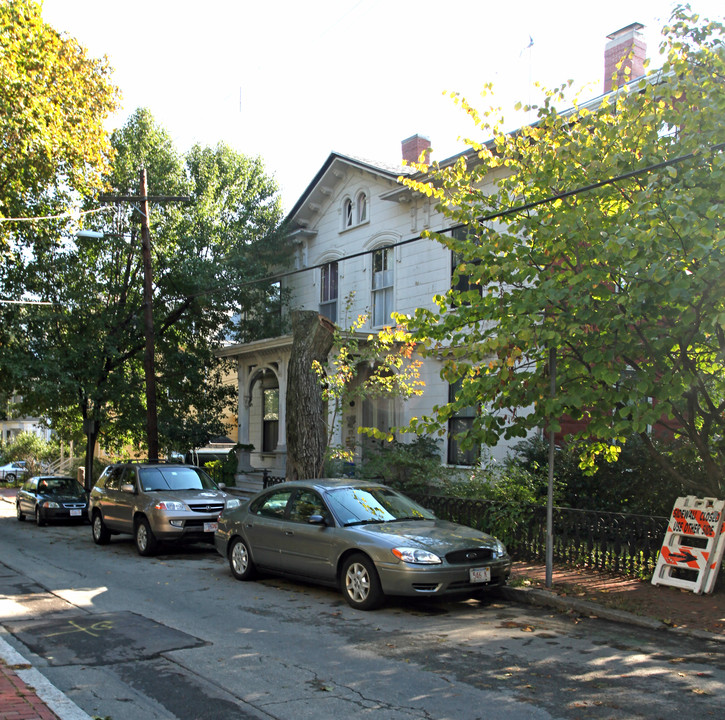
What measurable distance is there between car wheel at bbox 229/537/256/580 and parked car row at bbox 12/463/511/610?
0.01m

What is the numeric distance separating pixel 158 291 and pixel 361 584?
18.0 metres

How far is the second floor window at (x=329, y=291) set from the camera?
23328mm

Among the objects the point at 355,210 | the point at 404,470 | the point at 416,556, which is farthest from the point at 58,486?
the point at 416,556

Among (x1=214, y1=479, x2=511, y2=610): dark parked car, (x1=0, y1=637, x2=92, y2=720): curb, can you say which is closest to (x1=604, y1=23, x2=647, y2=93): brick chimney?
(x1=214, y1=479, x2=511, y2=610): dark parked car

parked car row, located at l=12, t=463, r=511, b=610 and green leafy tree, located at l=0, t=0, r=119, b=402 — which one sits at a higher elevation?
green leafy tree, located at l=0, t=0, r=119, b=402

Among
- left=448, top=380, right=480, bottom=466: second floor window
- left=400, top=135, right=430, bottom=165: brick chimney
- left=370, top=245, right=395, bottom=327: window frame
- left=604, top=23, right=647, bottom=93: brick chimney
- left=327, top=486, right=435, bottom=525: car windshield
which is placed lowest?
left=327, top=486, right=435, bottom=525: car windshield

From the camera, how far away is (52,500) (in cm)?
2017

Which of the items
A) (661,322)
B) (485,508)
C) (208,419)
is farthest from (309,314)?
(208,419)

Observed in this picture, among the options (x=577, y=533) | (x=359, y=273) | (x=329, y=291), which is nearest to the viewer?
(x=577, y=533)

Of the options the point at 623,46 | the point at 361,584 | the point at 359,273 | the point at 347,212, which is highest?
the point at 623,46

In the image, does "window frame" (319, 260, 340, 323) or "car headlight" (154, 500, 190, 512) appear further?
"window frame" (319, 260, 340, 323)

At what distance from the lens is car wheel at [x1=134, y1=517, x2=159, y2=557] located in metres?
13.4

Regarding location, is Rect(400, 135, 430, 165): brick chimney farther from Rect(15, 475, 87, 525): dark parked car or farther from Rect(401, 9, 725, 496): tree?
Rect(15, 475, 87, 525): dark parked car

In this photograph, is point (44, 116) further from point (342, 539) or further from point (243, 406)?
point (342, 539)
